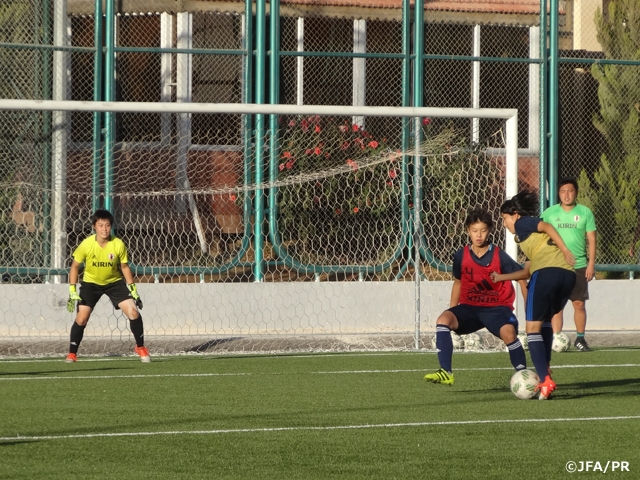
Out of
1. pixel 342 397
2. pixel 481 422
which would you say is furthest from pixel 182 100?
pixel 481 422

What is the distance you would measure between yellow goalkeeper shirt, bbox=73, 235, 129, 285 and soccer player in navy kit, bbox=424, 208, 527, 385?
14.7 ft

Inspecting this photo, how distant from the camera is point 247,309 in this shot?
53.3ft

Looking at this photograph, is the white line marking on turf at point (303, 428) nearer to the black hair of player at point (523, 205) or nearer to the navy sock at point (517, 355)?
the navy sock at point (517, 355)

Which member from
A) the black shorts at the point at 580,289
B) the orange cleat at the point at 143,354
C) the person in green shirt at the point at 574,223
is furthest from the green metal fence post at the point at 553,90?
the orange cleat at the point at 143,354

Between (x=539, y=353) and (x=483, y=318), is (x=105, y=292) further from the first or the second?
(x=539, y=353)

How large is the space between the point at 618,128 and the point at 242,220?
5967 millimetres

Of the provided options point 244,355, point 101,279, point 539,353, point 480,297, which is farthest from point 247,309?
point 539,353

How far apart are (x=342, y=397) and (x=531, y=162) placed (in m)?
9.75

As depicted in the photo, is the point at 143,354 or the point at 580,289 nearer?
the point at 143,354

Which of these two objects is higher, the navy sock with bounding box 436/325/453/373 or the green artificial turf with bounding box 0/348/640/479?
the navy sock with bounding box 436/325/453/373

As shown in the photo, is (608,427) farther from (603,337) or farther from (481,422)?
(603,337)

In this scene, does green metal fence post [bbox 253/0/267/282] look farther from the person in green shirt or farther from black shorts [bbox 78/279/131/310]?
the person in green shirt

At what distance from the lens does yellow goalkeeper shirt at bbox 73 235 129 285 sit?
13102 mm

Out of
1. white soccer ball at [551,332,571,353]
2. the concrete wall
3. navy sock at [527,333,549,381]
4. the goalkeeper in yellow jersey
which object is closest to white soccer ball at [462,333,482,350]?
white soccer ball at [551,332,571,353]
